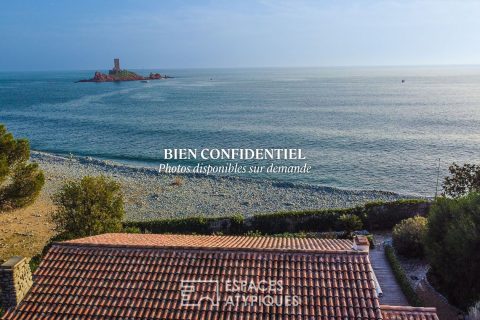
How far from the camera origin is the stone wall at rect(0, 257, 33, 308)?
959cm

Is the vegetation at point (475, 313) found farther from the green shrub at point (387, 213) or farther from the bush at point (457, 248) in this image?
the green shrub at point (387, 213)

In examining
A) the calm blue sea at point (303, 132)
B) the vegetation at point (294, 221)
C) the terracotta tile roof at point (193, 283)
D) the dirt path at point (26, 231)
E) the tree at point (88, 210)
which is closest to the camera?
the terracotta tile roof at point (193, 283)

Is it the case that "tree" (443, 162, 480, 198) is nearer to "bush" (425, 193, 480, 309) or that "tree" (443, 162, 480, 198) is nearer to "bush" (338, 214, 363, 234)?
"bush" (338, 214, 363, 234)

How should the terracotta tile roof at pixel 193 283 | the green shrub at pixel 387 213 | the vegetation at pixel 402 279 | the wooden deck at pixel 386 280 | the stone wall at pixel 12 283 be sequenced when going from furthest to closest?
1. the green shrub at pixel 387 213
2. the wooden deck at pixel 386 280
3. the vegetation at pixel 402 279
4. the stone wall at pixel 12 283
5. the terracotta tile roof at pixel 193 283

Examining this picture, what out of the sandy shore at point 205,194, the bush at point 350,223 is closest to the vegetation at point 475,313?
the bush at point 350,223

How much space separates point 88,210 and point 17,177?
7.48m

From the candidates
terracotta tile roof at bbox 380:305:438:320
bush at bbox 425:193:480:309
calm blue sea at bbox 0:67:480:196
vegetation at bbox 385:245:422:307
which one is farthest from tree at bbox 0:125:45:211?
calm blue sea at bbox 0:67:480:196

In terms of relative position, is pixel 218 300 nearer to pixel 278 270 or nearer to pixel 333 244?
pixel 278 270

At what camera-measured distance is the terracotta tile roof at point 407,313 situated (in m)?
9.60

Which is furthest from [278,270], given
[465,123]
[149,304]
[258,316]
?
[465,123]

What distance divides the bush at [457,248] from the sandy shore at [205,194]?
59.0 ft

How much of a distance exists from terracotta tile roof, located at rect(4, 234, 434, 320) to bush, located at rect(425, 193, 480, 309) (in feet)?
19.0

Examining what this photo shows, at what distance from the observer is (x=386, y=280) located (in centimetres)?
1669

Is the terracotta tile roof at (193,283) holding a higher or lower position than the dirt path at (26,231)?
higher
